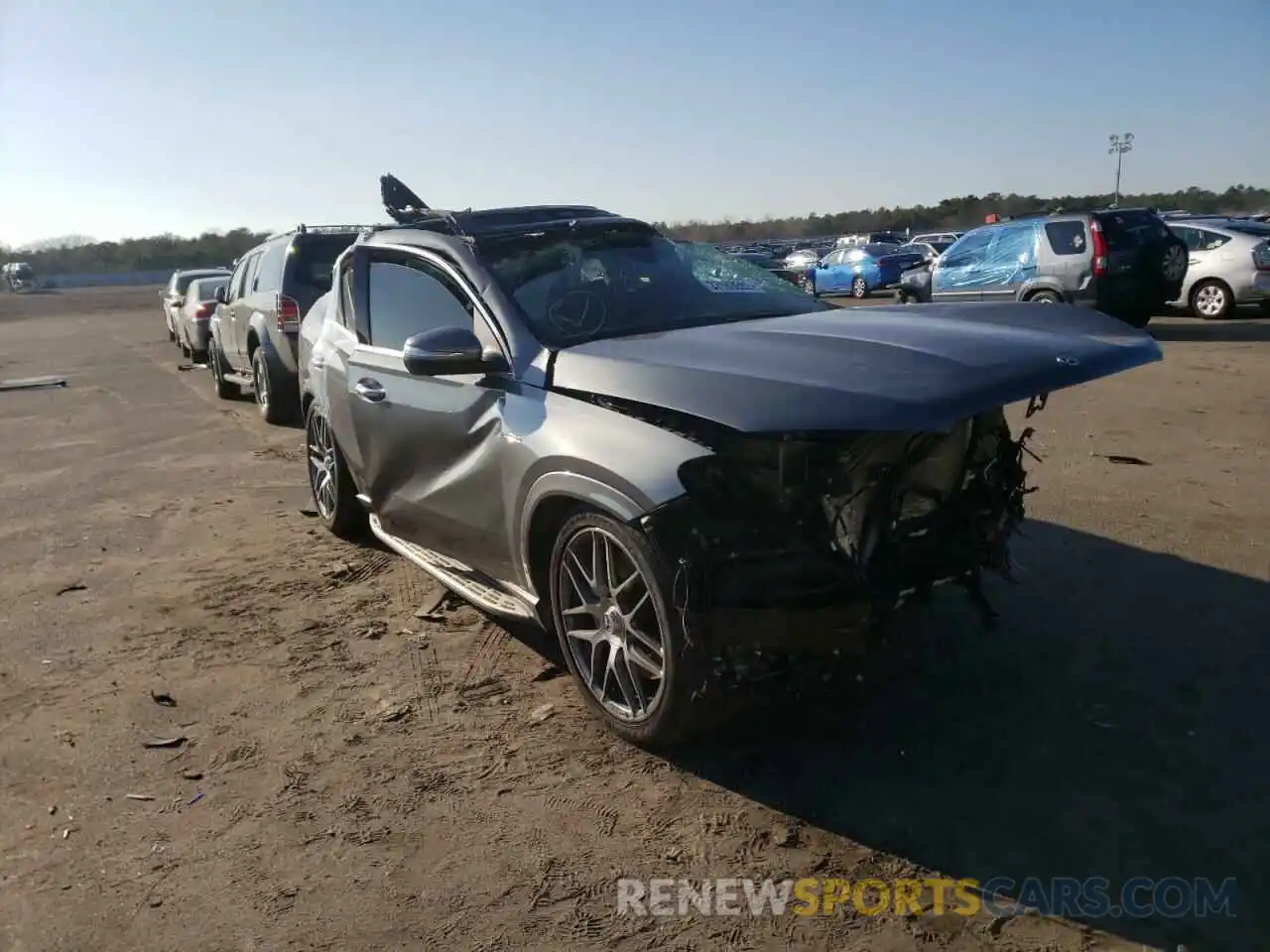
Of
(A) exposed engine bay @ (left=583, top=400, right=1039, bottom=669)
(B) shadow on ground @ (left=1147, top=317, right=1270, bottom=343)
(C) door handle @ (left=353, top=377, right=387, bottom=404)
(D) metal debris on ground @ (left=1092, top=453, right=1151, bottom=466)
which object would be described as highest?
(C) door handle @ (left=353, top=377, right=387, bottom=404)

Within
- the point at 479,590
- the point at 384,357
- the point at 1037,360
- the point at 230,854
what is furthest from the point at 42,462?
the point at 1037,360

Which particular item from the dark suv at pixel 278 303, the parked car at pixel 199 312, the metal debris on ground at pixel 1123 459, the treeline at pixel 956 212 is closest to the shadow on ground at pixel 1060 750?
the metal debris on ground at pixel 1123 459

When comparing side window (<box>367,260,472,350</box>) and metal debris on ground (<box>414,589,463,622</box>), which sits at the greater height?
side window (<box>367,260,472,350</box>)

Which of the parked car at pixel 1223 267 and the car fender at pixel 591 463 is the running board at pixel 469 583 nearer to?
the car fender at pixel 591 463

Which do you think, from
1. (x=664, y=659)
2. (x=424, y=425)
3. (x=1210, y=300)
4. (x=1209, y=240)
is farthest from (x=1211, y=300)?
(x=664, y=659)

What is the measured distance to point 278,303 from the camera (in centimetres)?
1028

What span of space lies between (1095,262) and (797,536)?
12.5m

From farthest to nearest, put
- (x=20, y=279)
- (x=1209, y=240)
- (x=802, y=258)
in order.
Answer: (x=20, y=279)
(x=802, y=258)
(x=1209, y=240)

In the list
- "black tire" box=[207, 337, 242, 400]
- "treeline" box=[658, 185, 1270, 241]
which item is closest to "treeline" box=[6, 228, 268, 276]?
"treeline" box=[658, 185, 1270, 241]

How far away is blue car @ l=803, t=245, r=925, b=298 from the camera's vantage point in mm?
25969

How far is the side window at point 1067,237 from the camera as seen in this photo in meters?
14.1

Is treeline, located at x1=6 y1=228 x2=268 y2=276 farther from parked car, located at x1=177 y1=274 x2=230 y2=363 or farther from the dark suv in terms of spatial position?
the dark suv

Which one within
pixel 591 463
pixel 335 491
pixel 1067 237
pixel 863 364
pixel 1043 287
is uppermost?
pixel 1067 237

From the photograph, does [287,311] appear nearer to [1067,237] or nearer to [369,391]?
[369,391]
